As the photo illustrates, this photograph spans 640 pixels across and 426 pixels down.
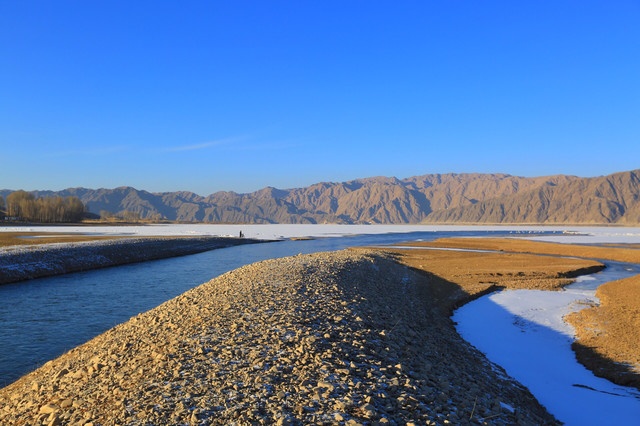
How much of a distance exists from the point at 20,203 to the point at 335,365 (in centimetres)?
16595

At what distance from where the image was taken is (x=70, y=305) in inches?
885

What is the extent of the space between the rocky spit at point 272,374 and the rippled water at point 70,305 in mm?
2377

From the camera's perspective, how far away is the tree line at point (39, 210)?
141m

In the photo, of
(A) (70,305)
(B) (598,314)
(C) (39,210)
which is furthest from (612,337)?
(C) (39,210)

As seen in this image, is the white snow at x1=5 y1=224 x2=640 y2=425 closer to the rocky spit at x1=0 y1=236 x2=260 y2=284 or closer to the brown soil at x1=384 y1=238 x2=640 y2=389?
the brown soil at x1=384 y1=238 x2=640 y2=389

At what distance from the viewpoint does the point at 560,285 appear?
29250mm

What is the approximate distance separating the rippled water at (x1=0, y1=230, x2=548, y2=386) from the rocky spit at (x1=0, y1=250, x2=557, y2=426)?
7.80 ft

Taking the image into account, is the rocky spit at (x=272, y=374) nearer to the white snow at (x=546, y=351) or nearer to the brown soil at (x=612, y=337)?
the white snow at (x=546, y=351)

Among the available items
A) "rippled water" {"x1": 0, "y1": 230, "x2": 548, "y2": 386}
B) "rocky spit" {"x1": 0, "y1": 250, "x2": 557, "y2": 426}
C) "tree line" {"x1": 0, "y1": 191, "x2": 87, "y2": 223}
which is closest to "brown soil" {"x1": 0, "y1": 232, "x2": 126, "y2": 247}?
"rippled water" {"x1": 0, "y1": 230, "x2": 548, "y2": 386}

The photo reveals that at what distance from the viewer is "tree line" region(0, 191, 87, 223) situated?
141 m

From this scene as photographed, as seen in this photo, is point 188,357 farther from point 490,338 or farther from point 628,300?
point 628,300

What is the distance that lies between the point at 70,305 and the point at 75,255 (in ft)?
71.0

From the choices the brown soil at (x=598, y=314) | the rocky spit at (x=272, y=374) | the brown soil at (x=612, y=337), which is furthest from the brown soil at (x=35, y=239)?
the brown soil at (x=612, y=337)

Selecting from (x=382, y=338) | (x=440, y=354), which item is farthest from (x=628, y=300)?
(x=382, y=338)
